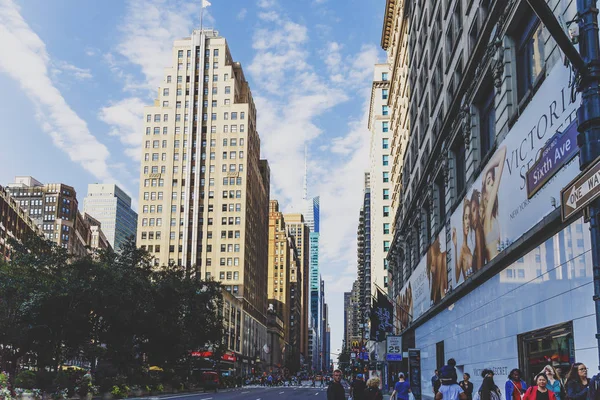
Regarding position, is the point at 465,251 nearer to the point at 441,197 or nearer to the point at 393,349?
the point at 441,197

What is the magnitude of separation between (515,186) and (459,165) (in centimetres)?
1213

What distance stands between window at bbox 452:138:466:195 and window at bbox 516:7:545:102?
8.73m

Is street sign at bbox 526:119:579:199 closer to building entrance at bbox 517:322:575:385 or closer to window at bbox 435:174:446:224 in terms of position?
building entrance at bbox 517:322:575:385

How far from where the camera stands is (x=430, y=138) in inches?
1608

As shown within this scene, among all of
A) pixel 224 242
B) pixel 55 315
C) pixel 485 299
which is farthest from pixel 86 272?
pixel 224 242

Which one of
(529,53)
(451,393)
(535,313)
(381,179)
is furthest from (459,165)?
(381,179)

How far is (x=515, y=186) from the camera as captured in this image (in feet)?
63.4

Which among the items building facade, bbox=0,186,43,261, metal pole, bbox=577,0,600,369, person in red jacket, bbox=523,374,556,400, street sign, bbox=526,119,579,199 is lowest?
person in red jacket, bbox=523,374,556,400

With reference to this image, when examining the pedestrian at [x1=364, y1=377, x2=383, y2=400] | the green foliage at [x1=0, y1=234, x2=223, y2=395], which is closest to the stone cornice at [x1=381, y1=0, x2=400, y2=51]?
the green foliage at [x1=0, y1=234, x2=223, y2=395]

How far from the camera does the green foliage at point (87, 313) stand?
39812mm

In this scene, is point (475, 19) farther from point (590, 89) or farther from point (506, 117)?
point (590, 89)

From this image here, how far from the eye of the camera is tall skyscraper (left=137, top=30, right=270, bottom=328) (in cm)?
13138

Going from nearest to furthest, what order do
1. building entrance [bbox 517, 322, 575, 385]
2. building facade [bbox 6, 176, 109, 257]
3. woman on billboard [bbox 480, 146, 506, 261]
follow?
building entrance [bbox 517, 322, 575, 385] < woman on billboard [bbox 480, 146, 506, 261] < building facade [bbox 6, 176, 109, 257]

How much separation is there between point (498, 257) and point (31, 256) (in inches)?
1253
